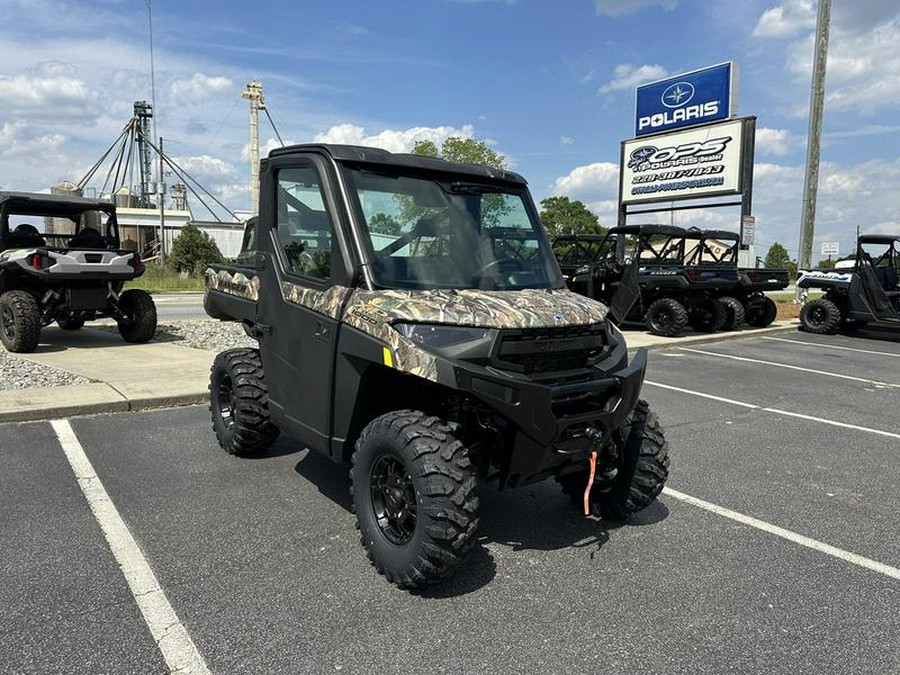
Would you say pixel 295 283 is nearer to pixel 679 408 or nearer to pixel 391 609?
pixel 391 609

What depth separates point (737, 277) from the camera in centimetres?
1429

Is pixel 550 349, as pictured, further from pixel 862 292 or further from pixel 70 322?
pixel 862 292

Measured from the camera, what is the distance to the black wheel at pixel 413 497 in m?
3.01

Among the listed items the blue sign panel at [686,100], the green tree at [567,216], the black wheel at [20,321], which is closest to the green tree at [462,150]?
the blue sign panel at [686,100]

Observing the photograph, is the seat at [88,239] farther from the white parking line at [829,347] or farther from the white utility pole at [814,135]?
the white utility pole at [814,135]

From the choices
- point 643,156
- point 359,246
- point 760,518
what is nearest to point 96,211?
point 359,246

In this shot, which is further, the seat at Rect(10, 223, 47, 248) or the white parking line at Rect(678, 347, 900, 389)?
the seat at Rect(10, 223, 47, 248)

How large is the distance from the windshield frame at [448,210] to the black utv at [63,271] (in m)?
7.20

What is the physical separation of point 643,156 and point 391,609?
62.1ft

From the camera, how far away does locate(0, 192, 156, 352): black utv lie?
9.08 m

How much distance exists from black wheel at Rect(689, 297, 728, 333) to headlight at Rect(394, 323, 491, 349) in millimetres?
12285

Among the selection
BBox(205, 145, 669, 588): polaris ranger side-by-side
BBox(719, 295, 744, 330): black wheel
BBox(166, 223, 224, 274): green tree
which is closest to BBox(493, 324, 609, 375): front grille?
BBox(205, 145, 669, 588): polaris ranger side-by-side

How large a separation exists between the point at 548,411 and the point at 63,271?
27.8ft

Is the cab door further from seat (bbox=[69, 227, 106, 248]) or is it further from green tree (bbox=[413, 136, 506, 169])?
green tree (bbox=[413, 136, 506, 169])
